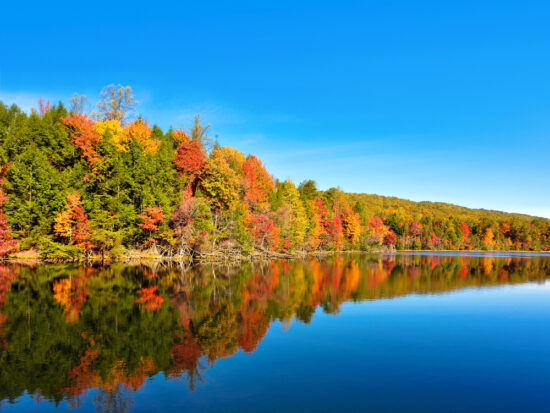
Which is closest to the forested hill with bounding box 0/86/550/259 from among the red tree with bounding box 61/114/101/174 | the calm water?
the red tree with bounding box 61/114/101/174

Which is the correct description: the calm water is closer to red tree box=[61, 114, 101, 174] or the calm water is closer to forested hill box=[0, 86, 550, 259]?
forested hill box=[0, 86, 550, 259]

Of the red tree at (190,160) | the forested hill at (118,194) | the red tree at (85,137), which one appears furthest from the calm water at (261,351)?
the red tree at (190,160)

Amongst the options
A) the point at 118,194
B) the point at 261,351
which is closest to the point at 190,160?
the point at 118,194

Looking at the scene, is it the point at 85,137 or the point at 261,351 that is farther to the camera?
the point at 85,137

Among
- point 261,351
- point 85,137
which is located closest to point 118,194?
point 85,137

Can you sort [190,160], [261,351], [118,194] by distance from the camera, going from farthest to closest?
[190,160], [118,194], [261,351]

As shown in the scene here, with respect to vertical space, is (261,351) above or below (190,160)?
below

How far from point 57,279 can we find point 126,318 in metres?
14.2

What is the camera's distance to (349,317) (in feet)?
58.7

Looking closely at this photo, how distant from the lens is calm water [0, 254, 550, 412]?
855 cm

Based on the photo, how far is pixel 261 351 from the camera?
12.3m

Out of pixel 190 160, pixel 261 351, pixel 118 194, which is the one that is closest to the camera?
pixel 261 351

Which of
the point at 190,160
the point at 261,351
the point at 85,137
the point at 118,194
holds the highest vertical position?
the point at 85,137

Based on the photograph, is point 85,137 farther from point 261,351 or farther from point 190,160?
point 261,351
